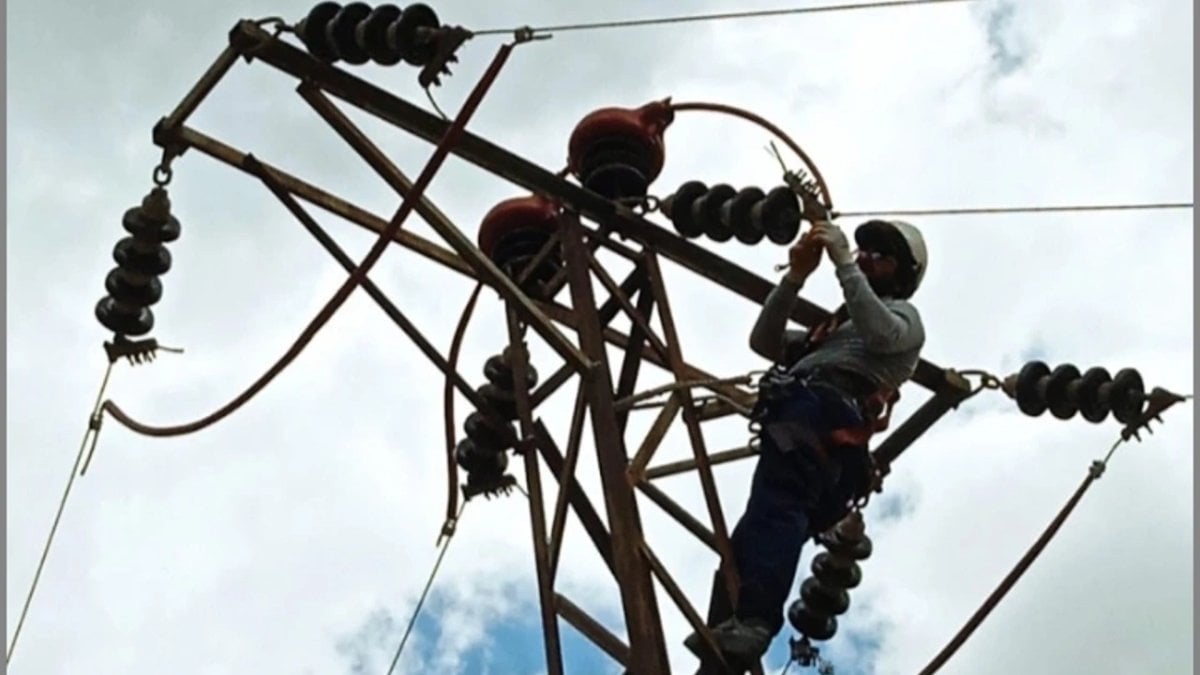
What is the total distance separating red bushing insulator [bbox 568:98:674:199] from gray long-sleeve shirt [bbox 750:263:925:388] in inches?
40.6

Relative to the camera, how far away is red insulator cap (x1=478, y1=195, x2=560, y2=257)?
771 cm

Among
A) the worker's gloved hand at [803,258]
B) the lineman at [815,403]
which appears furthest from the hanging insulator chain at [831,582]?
the worker's gloved hand at [803,258]

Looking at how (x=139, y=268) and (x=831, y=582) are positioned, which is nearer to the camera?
(x=139, y=268)

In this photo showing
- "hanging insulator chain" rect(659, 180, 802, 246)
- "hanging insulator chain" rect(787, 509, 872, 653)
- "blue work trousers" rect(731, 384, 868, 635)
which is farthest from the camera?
"hanging insulator chain" rect(787, 509, 872, 653)

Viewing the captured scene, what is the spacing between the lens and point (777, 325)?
21.3 feet

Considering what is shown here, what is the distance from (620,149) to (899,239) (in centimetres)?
131

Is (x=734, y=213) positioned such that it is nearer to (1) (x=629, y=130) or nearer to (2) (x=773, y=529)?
(1) (x=629, y=130)

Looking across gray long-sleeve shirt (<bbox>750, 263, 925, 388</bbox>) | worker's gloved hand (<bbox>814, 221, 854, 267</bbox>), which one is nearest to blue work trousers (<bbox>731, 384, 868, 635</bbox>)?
gray long-sleeve shirt (<bbox>750, 263, 925, 388</bbox>)

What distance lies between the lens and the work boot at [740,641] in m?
5.80

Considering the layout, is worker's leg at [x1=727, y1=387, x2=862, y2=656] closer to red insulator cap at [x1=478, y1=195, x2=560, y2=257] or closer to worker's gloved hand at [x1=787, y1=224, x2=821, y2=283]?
worker's gloved hand at [x1=787, y1=224, x2=821, y2=283]

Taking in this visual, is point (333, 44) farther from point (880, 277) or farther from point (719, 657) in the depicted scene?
point (719, 657)

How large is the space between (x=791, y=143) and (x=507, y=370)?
2.04 metres

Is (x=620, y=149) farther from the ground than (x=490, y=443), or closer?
farther from the ground

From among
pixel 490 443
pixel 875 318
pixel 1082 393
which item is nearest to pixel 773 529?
pixel 875 318
